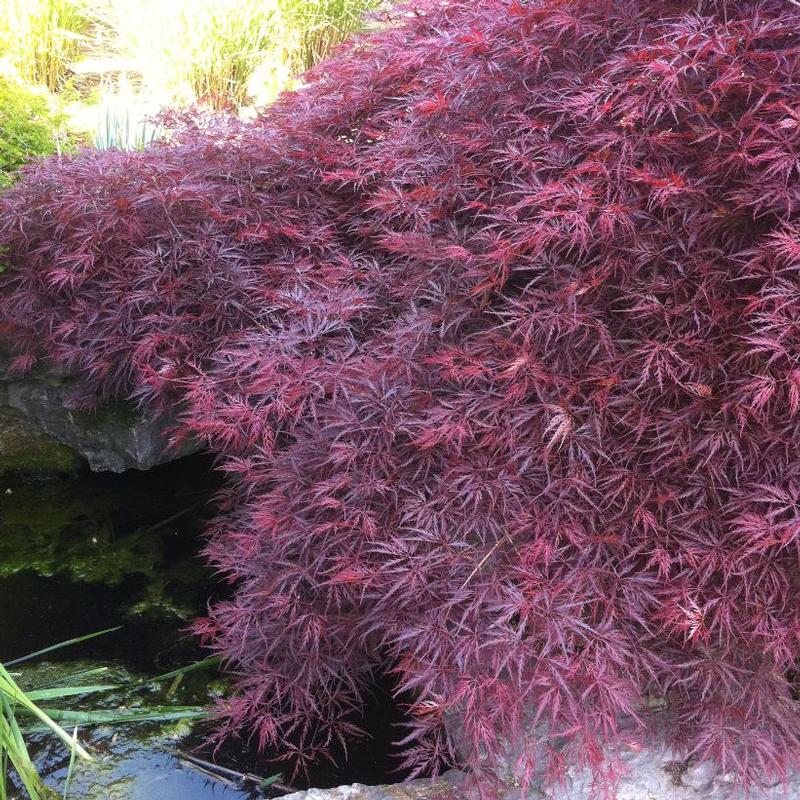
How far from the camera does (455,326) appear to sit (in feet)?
→ 5.96

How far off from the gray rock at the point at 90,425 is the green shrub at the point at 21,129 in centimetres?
81

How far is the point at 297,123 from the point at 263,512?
142 cm

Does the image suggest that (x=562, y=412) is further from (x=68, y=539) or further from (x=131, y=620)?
(x=68, y=539)

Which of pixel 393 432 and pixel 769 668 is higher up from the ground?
pixel 393 432

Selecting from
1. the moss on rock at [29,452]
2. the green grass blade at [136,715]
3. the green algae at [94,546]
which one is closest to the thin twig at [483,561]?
the green grass blade at [136,715]

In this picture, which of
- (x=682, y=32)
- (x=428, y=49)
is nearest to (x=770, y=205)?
(x=682, y=32)

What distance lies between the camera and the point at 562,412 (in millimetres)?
1610

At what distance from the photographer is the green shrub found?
123 inches

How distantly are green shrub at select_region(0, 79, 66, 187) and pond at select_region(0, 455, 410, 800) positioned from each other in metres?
1.36

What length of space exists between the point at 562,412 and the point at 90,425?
2021mm

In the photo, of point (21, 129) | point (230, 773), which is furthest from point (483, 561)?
point (21, 129)

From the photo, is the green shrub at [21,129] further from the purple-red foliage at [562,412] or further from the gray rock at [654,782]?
the gray rock at [654,782]

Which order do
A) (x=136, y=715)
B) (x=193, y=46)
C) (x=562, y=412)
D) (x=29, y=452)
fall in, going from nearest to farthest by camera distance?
(x=562, y=412) < (x=136, y=715) < (x=29, y=452) < (x=193, y=46)

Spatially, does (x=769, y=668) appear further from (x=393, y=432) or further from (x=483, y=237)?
(x=483, y=237)
